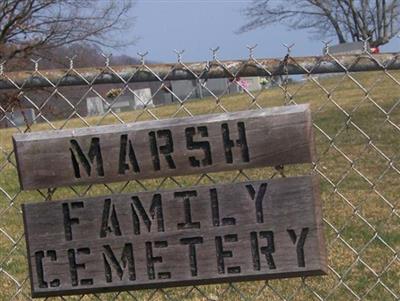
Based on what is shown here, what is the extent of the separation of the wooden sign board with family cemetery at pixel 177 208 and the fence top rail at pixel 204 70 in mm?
246

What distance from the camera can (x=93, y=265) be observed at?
2.60 metres

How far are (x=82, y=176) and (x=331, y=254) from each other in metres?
2.24

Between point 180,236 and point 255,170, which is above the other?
point 180,236

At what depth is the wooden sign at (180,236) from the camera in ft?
8.29

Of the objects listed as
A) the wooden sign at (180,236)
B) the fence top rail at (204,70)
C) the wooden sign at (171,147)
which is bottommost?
the wooden sign at (180,236)

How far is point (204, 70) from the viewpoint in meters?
2.72

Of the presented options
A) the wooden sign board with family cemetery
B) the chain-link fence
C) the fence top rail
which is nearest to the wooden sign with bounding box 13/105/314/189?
the wooden sign board with family cemetery

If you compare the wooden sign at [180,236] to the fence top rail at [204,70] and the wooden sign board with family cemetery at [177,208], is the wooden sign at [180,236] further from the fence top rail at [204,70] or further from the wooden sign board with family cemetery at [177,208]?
the fence top rail at [204,70]

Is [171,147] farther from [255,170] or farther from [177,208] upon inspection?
[255,170]

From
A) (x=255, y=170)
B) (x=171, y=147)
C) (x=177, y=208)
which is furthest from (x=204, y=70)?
(x=255, y=170)

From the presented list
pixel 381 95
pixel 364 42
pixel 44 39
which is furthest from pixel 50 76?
pixel 44 39

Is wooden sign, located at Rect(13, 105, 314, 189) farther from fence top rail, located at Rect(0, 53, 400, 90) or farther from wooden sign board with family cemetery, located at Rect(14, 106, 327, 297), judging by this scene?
fence top rail, located at Rect(0, 53, 400, 90)

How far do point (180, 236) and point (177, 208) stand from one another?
100 mm

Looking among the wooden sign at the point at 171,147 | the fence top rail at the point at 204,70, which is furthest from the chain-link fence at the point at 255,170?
the wooden sign at the point at 171,147
